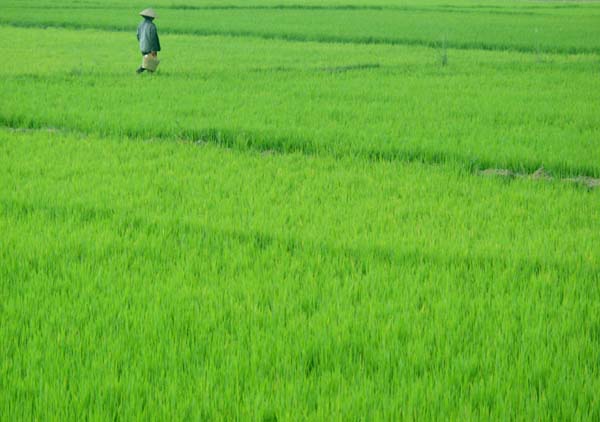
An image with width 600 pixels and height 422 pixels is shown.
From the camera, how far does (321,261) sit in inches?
162

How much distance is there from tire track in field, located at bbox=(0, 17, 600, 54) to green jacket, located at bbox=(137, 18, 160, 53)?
8.37 meters

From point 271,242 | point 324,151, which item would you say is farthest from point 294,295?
point 324,151

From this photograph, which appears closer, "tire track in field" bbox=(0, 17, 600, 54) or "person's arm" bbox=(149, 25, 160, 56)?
"person's arm" bbox=(149, 25, 160, 56)

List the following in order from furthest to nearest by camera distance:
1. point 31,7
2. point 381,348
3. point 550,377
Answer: point 31,7, point 381,348, point 550,377

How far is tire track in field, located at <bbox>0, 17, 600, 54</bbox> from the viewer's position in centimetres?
1823

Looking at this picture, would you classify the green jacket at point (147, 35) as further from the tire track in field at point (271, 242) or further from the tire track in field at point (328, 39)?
the tire track in field at point (328, 39)

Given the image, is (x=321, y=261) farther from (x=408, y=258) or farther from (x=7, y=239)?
(x=7, y=239)

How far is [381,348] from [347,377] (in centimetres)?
24

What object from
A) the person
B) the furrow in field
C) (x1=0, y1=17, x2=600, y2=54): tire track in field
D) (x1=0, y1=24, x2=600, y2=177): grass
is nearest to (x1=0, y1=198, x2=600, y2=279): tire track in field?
the furrow in field

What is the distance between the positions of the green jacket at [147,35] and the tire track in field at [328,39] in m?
8.37

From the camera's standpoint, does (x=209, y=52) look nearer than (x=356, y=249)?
No

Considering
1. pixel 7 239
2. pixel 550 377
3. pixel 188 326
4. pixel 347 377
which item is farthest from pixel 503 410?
pixel 7 239

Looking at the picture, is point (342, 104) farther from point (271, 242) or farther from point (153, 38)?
point (271, 242)

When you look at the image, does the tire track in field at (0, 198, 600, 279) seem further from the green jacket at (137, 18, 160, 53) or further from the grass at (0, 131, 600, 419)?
the green jacket at (137, 18, 160, 53)
